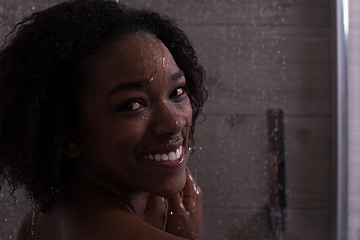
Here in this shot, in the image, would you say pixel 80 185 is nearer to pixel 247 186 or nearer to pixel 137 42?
pixel 137 42

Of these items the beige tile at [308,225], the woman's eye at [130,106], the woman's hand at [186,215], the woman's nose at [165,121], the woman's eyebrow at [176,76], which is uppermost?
the woman's eyebrow at [176,76]

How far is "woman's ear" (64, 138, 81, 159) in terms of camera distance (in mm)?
507

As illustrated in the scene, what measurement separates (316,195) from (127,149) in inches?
20.6

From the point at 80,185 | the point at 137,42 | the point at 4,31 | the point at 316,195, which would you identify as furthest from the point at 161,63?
the point at 316,195

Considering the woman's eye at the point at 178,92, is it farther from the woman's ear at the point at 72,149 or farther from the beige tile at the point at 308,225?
the beige tile at the point at 308,225

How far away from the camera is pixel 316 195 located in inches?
36.3

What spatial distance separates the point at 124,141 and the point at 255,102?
1.42ft

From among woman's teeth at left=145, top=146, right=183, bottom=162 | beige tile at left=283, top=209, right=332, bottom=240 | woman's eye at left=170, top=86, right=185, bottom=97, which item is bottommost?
beige tile at left=283, top=209, right=332, bottom=240

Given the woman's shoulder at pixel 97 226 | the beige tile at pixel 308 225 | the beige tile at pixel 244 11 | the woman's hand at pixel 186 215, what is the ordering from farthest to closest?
1. the beige tile at pixel 308 225
2. the beige tile at pixel 244 11
3. the woman's hand at pixel 186 215
4. the woman's shoulder at pixel 97 226

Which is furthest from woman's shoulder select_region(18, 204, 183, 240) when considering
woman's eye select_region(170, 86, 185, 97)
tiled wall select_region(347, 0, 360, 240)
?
tiled wall select_region(347, 0, 360, 240)

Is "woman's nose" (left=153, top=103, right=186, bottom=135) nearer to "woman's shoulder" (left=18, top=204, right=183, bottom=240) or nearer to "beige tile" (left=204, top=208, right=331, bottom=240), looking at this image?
"woman's shoulder" (left=18, top=204, right=183, bottom=240)

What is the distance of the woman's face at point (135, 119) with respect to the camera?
0.47m

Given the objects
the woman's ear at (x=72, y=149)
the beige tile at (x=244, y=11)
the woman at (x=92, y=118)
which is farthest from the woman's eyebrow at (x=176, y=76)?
the beige tile at (x=244, y=11)

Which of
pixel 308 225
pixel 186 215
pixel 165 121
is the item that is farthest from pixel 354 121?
pixel 165 121
